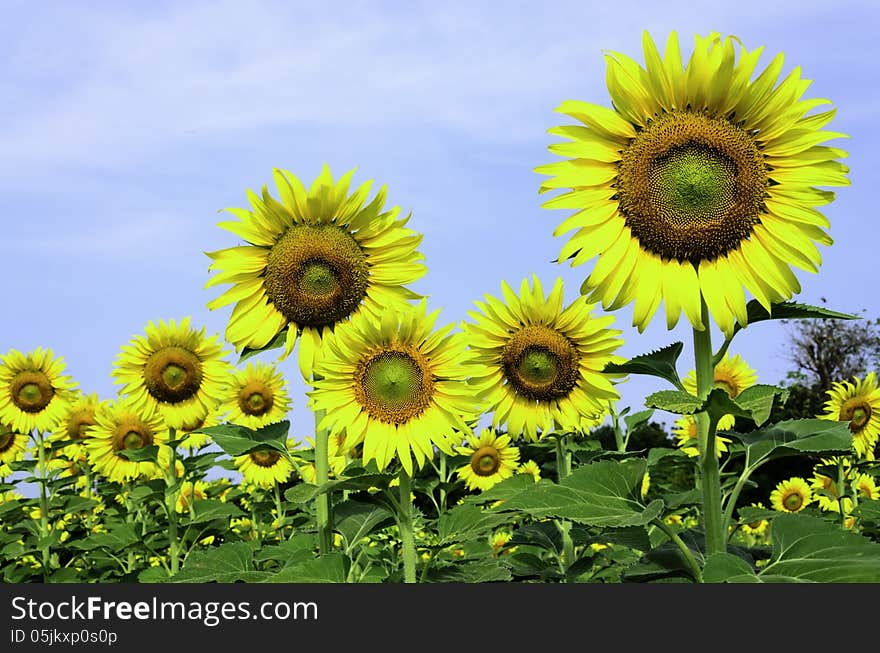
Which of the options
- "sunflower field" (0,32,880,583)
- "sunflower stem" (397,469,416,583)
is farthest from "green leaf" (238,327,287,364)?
"sunflower stem" (397,469,416,583)

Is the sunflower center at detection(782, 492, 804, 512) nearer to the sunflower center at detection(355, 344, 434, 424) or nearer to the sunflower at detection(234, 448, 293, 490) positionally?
the sunflower at detection(234, 448, 293, 490)

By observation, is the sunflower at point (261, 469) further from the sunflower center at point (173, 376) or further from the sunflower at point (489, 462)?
the sunflower center at point (173, 376)

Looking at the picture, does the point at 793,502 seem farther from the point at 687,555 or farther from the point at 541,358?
the point at 687,555

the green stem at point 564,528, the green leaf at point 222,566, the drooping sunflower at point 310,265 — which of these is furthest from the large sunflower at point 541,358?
the green leaf at point 222,566

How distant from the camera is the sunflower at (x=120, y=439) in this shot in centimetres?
966

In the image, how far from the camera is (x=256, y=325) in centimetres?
491

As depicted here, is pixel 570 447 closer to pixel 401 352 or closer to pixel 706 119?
pixel 401 352

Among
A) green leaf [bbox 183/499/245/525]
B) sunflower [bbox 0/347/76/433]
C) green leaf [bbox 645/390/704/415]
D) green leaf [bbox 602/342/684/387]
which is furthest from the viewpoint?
sunflower [bbox 0/347/76/433]

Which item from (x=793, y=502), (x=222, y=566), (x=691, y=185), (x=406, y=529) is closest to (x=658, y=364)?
(x=691, y=185)

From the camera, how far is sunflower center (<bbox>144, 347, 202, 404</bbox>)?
7.99 meters

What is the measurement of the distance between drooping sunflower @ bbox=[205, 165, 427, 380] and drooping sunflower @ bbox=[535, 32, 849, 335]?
1558mm

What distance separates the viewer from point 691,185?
3.50 metres

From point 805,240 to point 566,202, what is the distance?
36.6 inches

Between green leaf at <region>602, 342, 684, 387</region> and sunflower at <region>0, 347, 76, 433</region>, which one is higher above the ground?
sunflower at <region>0, 347, 76, 433</region>
